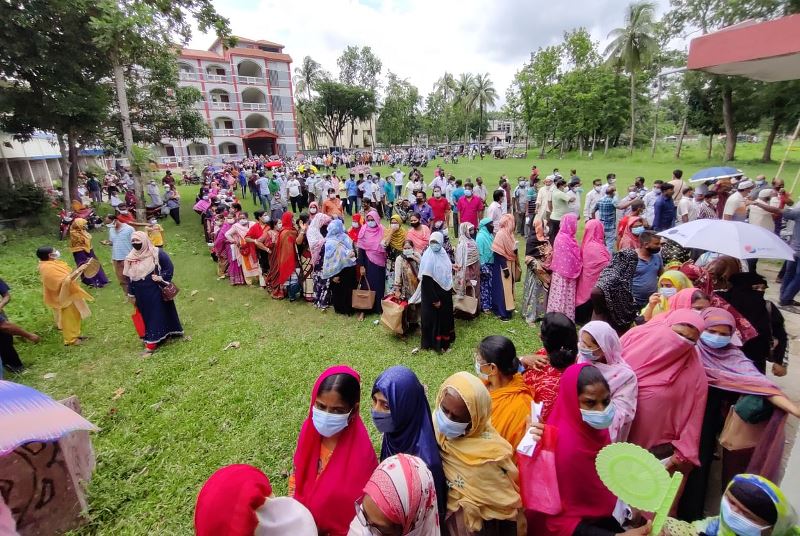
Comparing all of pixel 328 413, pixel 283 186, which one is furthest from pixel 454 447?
pixel 283 186

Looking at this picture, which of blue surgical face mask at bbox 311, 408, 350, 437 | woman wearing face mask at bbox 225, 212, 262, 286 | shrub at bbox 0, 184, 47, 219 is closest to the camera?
blue surgical face mask at bbox 311, 408, 350, 437

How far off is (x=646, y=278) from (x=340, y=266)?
13.9 ft

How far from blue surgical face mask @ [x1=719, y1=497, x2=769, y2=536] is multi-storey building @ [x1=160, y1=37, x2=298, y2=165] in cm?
4073

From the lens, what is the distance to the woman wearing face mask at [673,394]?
7.84 ft

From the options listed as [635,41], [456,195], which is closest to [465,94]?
[635,41]

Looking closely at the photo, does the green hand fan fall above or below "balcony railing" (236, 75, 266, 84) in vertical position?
below

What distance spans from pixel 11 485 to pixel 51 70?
1360 centimetres

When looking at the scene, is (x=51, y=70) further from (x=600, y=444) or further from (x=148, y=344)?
(x=600, y=444)

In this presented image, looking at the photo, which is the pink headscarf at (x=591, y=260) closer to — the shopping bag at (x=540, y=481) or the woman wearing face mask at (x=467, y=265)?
the woman wearing face mask at (x=467, y=265)

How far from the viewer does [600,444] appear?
2045mm

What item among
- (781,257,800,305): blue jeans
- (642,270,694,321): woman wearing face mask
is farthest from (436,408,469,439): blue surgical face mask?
(781,257,800,305): blue jeans

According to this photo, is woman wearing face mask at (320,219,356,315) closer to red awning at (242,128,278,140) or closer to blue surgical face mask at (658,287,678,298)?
blue surgical face mask at (658,287,678,298)

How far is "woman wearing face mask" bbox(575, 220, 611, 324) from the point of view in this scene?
4.94 metres

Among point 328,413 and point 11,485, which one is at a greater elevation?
point 328,413
